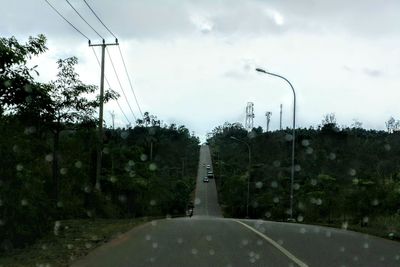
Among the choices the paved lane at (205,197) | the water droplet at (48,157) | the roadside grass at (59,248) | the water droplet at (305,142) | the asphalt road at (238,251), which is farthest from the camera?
the water droplet at (305,142)

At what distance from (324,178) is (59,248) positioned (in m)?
49.1

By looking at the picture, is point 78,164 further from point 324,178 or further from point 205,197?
point 205,197

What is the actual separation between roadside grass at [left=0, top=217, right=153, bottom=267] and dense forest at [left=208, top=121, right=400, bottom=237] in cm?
1397

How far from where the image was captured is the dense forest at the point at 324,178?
3525 centimetres

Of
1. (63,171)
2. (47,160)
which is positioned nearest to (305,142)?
(63,171)

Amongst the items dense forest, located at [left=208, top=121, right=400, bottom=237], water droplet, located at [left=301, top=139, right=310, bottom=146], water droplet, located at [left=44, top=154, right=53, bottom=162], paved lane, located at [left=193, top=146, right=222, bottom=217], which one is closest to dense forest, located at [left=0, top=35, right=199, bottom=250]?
water droplet, located at [left=44, top=154, right=53, bottom=162]

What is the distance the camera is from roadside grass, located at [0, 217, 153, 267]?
11062 mm

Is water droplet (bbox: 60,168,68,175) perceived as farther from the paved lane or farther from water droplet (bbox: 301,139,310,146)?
water droplet (bbox: 301,139,310,146)

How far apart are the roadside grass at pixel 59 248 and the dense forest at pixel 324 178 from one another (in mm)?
13971

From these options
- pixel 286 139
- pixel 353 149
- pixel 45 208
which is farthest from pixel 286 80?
→ pixel 286 139

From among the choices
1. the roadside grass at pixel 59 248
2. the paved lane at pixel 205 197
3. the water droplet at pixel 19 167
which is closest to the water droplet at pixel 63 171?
the roadside grass at pixel 59 248

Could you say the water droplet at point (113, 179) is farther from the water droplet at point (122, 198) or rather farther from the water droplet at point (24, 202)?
the water droplet at point (24, 202)

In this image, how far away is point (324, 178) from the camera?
59750 mm

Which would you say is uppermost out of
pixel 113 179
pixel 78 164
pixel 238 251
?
pixel 78 164
